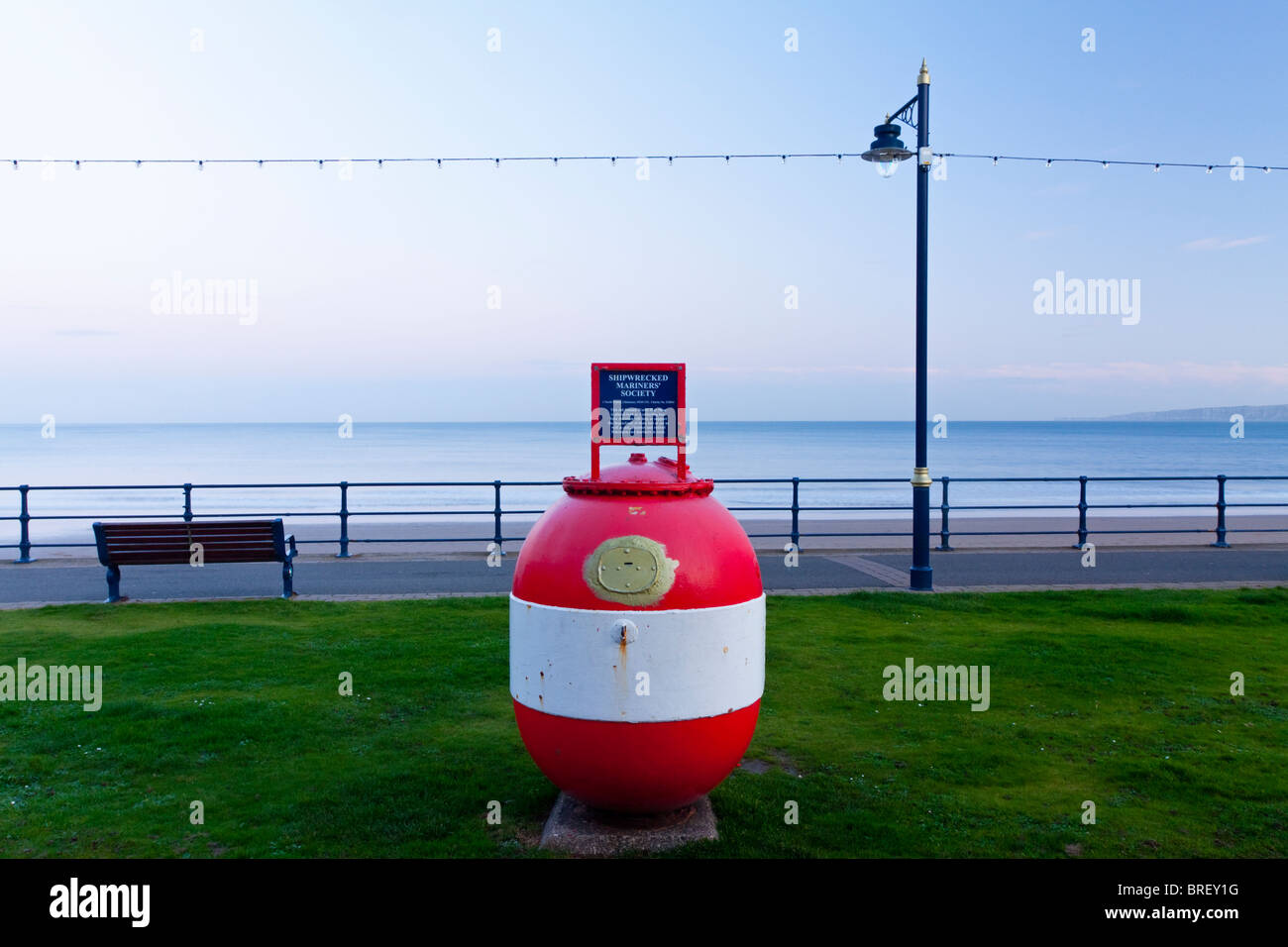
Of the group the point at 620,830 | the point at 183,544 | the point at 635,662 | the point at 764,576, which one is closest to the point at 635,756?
the point at 635,662

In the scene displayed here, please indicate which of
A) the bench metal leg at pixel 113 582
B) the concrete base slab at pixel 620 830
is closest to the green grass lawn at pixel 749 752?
the concrete base slab at pixel 620 830

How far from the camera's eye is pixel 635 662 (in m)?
4.65

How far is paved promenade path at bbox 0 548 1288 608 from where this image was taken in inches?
475

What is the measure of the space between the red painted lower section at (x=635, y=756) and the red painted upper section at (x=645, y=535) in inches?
Answer: 24.1

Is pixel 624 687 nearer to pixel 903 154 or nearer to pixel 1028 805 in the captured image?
pixel 1028 805

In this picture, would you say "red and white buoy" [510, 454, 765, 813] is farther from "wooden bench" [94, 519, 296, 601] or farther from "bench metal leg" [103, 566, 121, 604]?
"bench metal leg" [103, 566, 121, 604]

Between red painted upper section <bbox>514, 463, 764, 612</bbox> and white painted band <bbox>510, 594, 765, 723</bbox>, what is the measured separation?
0.21ft

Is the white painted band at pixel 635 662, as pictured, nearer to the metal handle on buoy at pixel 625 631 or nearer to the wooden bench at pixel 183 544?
the metal handle on buoy at pixel 625 631

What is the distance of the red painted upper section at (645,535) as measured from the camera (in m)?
4.71

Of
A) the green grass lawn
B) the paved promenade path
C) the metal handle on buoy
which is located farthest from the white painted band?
the paved promenade path

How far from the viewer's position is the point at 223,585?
1259 centimetres

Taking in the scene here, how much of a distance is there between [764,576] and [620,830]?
27.3 ft
